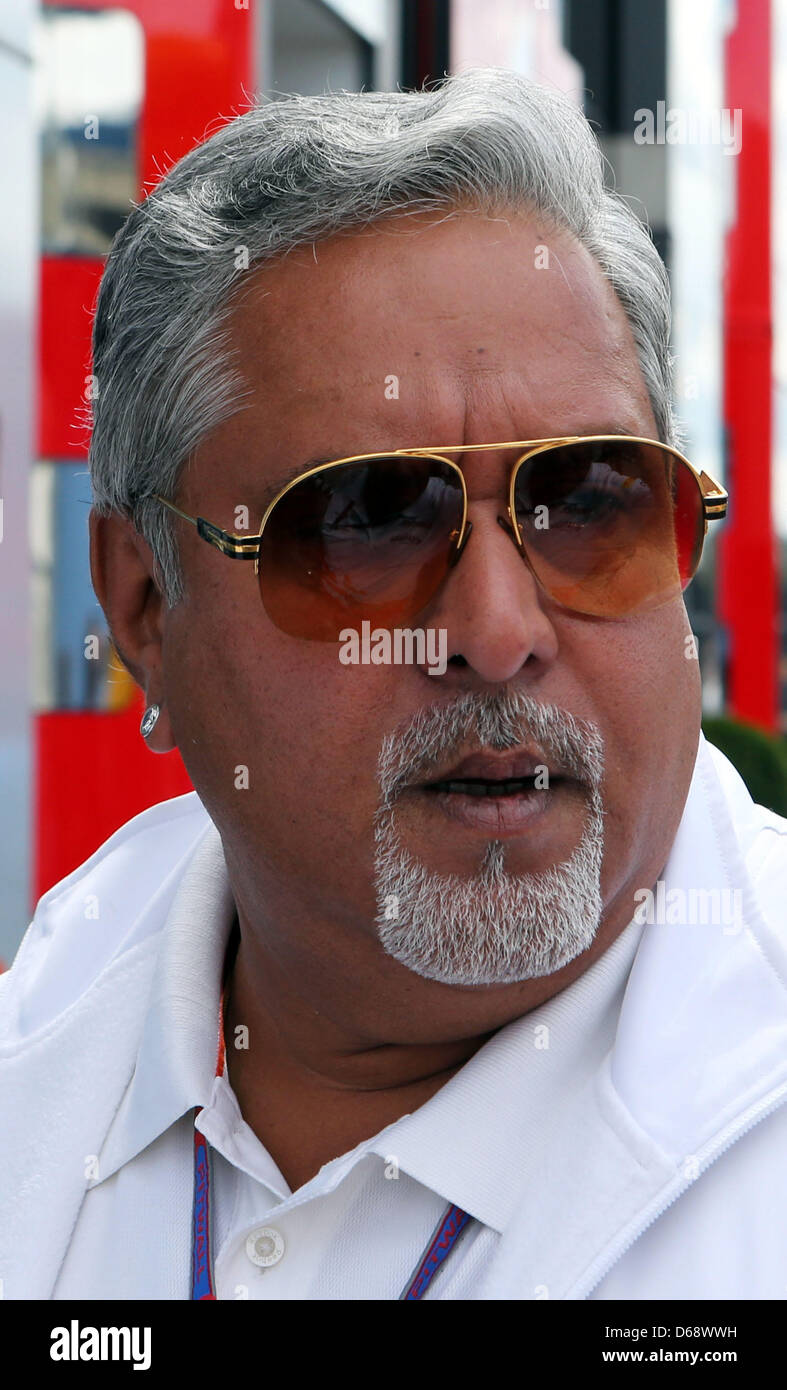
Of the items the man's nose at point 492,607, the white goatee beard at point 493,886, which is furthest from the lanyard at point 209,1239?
the man's nose at point 492,607

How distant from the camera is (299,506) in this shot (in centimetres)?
148

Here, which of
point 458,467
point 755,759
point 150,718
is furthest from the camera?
point 755,759

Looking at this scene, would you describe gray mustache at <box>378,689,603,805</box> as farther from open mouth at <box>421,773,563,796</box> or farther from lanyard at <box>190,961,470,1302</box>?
lanyard at <box>190,961,470,1302</box>

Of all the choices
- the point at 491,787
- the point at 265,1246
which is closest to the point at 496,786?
the point at 491,787

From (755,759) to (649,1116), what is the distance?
6.57 feet

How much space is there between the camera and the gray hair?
5.06 ft

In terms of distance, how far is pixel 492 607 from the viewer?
4.58 ft

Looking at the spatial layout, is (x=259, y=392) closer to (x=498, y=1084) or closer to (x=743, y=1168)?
(x=498, y=1084)

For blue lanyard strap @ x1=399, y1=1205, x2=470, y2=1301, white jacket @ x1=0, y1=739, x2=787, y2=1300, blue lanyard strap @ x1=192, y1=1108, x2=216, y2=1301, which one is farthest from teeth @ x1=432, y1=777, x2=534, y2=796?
blue lanyard strap @ x1=192, y1=1108, x2=216, y2=1301

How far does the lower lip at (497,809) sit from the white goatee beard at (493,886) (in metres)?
0.01

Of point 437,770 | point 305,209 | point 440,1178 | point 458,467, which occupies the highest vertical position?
point 305,209

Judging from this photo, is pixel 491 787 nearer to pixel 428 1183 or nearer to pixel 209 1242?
pixel 428 1183

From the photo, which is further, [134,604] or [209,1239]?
[134,604]
